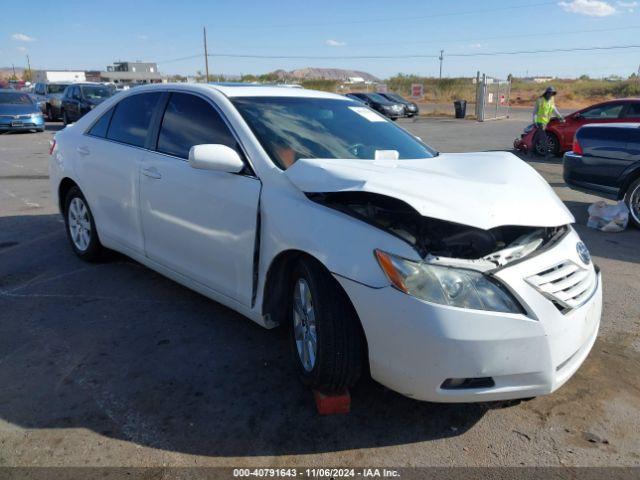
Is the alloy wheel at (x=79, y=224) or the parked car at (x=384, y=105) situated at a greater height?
the parked car at (x=384, y=105)

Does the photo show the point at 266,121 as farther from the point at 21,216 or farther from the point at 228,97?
the point at 21,216

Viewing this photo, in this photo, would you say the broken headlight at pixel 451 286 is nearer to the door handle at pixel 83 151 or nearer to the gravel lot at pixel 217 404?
the gravel lot at pixel 217 404

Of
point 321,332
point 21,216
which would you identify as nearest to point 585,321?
point 321,332

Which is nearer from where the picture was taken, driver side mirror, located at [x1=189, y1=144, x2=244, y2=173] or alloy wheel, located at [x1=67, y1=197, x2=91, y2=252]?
driver side mirror, located at [x1=189, y1=144, x2=244, y2=173]

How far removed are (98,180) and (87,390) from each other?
2189 mm

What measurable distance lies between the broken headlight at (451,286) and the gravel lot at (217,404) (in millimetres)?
768

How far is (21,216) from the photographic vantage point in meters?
7.45

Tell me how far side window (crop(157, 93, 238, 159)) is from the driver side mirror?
20 centimetres

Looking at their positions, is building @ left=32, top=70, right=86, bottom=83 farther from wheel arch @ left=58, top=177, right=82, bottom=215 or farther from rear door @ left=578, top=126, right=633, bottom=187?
rear door @ left=578, top=126, right=633, bottom=187

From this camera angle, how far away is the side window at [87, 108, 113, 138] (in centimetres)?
489

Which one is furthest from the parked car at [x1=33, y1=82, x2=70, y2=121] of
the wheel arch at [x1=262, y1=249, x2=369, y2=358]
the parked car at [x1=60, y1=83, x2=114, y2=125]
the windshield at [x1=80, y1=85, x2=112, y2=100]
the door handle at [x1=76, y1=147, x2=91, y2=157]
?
the wheel arch at [x1=262, y1=249, x2=369, y2=358]

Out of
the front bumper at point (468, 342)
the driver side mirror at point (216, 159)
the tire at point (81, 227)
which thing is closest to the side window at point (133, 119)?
the tire at point (81, 227)

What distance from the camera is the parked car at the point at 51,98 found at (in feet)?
81.4

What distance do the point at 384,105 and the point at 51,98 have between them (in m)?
16.4
